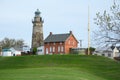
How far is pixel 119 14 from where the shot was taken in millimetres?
37500

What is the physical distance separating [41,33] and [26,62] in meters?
82.8

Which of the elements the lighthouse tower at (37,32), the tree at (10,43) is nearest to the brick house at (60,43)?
the lighthouse tower at (37,32)

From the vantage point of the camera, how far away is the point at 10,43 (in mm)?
167875

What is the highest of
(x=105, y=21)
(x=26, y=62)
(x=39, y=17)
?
(x=39, y=17)

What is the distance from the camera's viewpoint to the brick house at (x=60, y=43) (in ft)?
422

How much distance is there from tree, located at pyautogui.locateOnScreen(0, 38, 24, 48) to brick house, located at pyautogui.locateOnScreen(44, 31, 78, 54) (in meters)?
32.0

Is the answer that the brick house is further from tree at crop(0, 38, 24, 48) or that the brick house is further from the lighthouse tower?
tree at crop(0, 38, 24, 48)

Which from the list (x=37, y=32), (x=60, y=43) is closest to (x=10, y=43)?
(x=37, y=32)

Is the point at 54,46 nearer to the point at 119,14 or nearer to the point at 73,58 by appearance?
the point at 73,58

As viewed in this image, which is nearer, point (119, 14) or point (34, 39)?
point (119, 14)

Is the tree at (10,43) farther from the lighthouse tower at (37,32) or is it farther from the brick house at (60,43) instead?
the brick house at (60,43)

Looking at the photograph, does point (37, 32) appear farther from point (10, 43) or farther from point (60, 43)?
point (10, 43)

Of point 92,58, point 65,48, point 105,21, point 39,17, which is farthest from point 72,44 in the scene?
point 105,21

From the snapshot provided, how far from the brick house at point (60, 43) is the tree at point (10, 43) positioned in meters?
32.0
